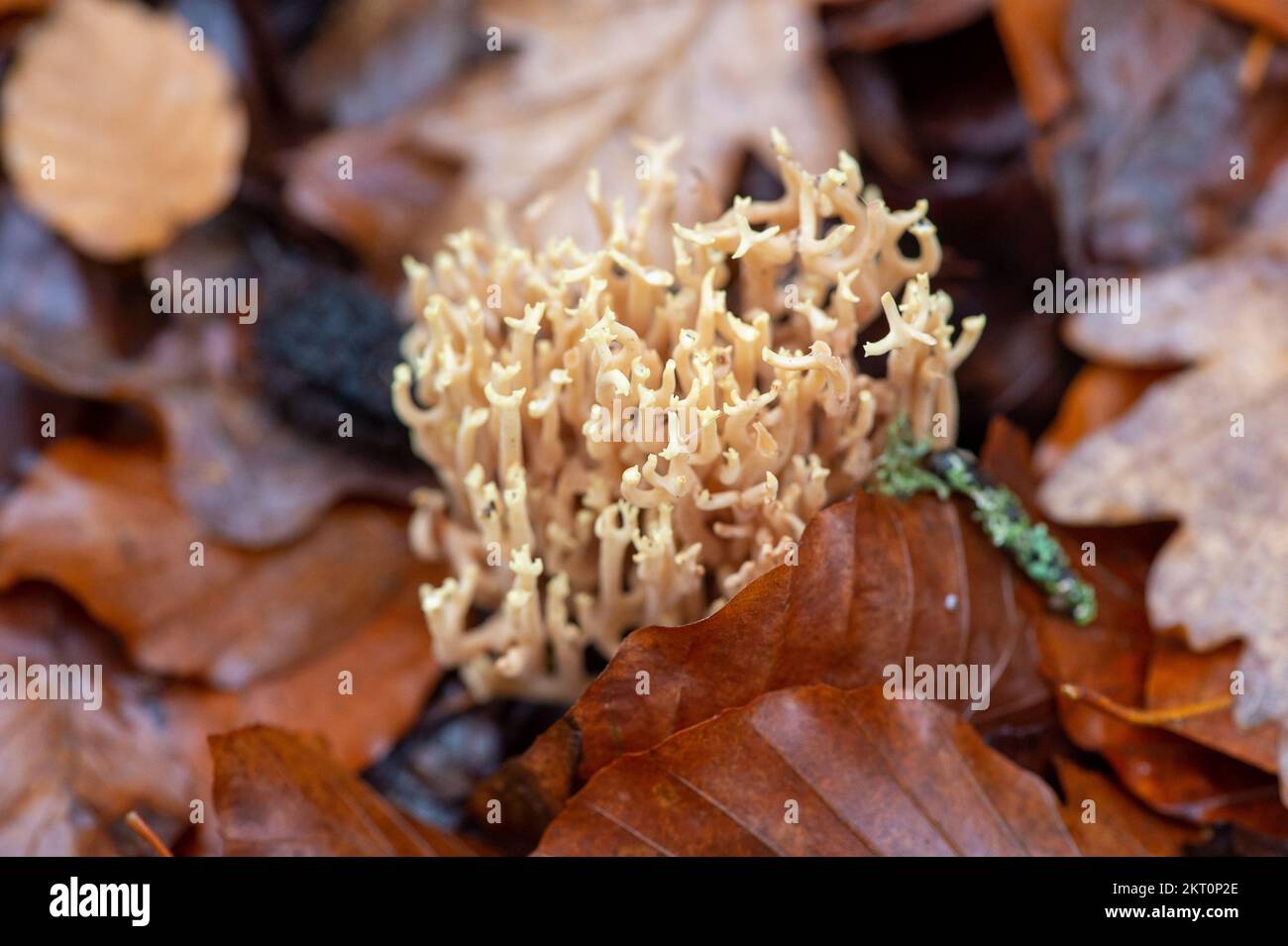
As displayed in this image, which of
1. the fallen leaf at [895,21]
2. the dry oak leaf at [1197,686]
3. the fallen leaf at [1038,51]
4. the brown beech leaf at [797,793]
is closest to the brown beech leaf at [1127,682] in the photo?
the dry oak leaf at [1197,686]

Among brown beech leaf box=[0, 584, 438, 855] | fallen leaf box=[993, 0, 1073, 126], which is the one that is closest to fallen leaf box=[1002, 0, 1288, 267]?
fallen leaf box=[993, 0, 1073, 126]

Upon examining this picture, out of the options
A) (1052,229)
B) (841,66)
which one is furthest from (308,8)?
(1052,229)

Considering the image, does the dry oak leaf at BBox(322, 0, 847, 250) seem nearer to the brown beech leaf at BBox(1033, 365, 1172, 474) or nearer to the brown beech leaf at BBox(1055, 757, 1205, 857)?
the brown beech leaf at BBox(1033, 365, 1172, 474)

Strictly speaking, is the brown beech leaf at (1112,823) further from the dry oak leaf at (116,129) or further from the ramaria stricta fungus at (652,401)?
the dry oak leaf at (116,129)

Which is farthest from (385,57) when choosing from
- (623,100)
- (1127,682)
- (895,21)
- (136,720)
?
(1127,682)

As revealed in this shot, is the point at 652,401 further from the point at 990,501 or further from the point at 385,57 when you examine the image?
the point at 385,57
